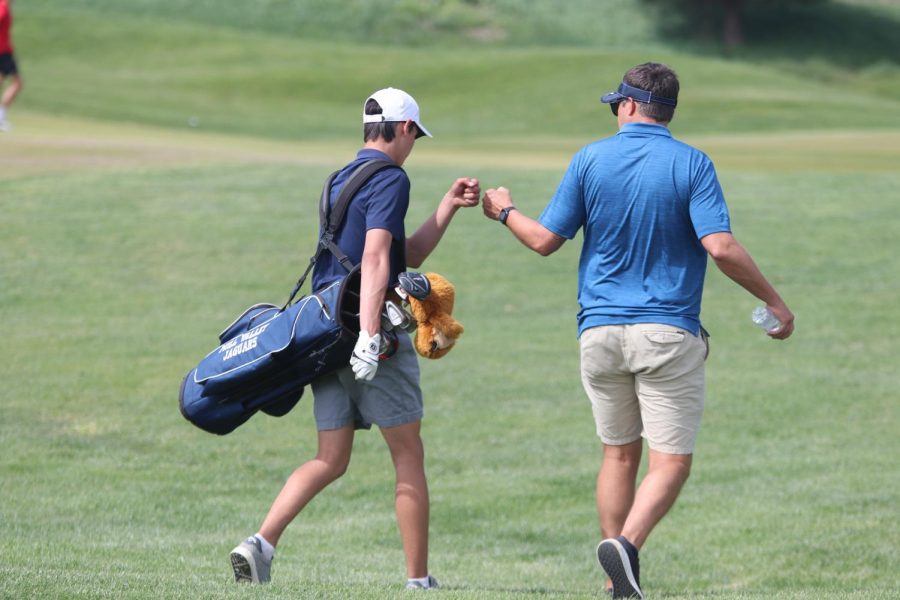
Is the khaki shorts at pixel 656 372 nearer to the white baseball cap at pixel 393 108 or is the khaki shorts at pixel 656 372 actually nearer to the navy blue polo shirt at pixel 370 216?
the navy blue polo shirt at pixel 370 216

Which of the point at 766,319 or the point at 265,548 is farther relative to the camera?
the point at 265,548

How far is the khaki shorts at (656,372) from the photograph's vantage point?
19.0 ft

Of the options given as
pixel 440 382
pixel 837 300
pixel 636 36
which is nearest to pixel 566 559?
pixel 440 382

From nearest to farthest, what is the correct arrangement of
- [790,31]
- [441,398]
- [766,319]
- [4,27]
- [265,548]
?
[766,319], [265,548], [441,398], [4,27], [790,31]

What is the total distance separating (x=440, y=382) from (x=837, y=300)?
185 inches

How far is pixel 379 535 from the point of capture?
8.16 m

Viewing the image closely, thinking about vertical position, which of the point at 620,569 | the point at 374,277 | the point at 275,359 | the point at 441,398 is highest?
the point at 374,277

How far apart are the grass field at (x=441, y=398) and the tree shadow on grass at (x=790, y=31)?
33.0 meters

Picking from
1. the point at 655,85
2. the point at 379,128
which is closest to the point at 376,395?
the point at 379,128

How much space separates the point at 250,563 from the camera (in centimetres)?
596

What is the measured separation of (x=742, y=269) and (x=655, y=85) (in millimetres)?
824

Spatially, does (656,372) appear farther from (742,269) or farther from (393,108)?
(393,108)

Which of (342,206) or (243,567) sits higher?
(342,206)

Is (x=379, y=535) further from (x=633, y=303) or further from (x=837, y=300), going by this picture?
(x=837, y=300)
